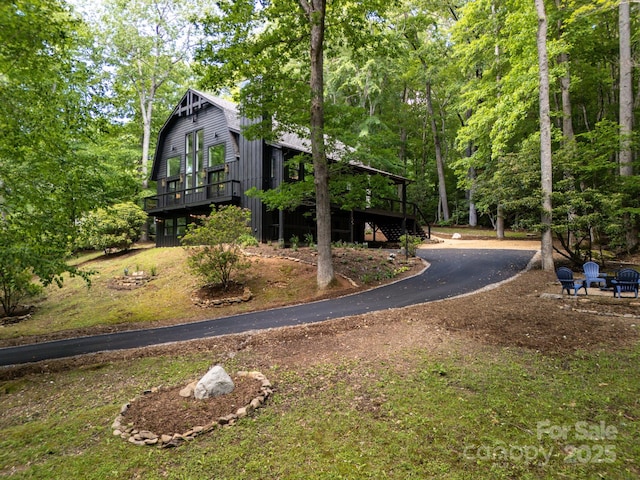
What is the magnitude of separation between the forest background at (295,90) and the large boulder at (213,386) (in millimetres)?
3484

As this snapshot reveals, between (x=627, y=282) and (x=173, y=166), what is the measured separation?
22.8 m

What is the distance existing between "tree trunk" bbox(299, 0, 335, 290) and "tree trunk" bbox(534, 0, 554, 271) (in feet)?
24.6

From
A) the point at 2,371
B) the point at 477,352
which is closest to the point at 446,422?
the point at 477,352

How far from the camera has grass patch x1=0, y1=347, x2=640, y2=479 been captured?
287cm

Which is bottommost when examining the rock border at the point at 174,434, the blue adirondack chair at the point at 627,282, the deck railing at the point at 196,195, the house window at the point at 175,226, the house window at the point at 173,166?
the rock border at the point at 174,434

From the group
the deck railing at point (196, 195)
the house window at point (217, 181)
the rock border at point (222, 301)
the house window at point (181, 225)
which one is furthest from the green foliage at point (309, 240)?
the house window at point (181, 225)

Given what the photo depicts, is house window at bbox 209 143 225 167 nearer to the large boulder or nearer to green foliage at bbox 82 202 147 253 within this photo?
green foliage at bbox 82 202 147 253

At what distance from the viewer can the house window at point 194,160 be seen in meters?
20.4

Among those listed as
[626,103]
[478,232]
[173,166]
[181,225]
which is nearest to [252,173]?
[181,225]

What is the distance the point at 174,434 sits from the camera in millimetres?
3451

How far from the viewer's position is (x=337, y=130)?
11.3 meters

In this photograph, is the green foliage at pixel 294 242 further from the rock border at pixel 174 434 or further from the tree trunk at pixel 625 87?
the tree trunk at pixel 625 87

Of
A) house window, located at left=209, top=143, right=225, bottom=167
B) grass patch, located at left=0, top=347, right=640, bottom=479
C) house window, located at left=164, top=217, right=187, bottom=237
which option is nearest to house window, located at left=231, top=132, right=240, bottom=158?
house window, located at left=209, top=143, right=225, bottom=167

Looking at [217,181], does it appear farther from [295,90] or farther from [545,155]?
[545,155]
